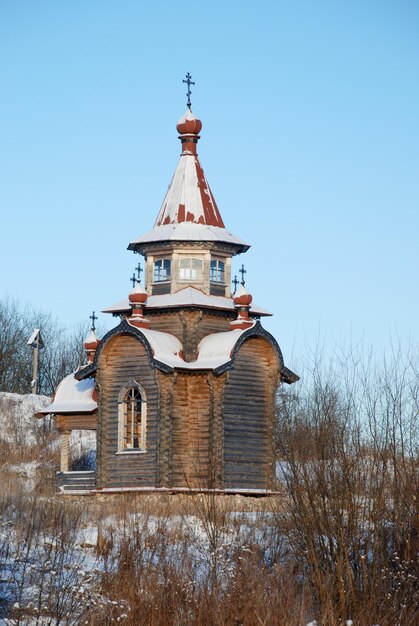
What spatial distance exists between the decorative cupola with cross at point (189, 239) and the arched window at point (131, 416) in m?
3.04

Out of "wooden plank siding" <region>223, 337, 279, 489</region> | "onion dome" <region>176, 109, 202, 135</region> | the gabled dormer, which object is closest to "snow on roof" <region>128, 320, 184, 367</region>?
"wooden plank siding" <region>223, 337, 279, 489</region>

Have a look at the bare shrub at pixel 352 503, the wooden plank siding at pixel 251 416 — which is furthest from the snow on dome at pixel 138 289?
the bare shrub at pixel 352 503

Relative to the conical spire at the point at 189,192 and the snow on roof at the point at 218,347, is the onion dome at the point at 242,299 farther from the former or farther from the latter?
the conical spire at the point at 189,192

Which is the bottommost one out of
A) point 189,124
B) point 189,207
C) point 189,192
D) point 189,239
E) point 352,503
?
point 352,503

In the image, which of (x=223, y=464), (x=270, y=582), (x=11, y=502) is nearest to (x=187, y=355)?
(x=223, y=464)

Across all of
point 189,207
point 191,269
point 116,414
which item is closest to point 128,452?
point 116,414

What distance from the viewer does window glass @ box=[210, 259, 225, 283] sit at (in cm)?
3144

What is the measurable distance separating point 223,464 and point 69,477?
4711 mm

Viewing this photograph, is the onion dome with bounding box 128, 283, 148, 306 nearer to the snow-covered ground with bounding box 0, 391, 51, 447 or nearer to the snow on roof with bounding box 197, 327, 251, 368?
the snow on roof with bounding box 197, 327, 251, 368

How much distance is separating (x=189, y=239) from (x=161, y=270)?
1.26m

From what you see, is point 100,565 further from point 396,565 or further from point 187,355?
point 187,355

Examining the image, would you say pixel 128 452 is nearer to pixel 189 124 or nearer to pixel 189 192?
pixel 189 192

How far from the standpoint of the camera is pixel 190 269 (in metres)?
31.2

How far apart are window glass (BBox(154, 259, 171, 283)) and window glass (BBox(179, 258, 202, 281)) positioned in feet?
1.16
